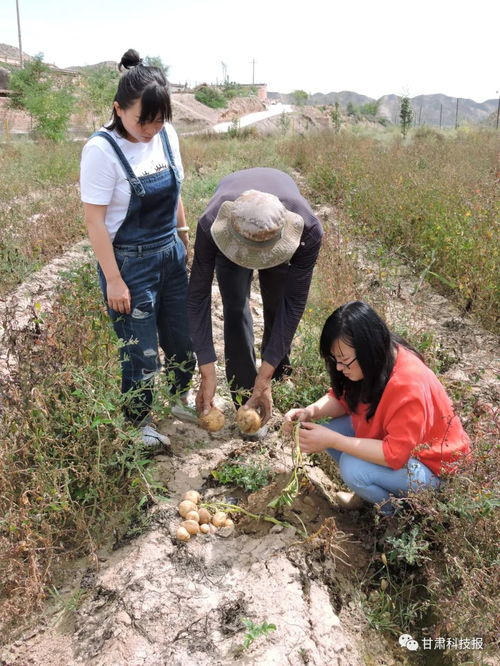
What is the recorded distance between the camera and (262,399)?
267 cm

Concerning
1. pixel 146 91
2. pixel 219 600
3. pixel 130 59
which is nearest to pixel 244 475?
pixel 219 600

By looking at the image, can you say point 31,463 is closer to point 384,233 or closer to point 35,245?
point 35,245

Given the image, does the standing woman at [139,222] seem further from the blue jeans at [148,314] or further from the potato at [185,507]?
the potato at [185,507]

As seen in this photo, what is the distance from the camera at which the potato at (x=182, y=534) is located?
7.50ft

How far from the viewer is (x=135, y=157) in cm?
230

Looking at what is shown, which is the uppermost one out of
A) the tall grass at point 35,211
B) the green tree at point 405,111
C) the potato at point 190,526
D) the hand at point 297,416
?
the green tree at point 405,111

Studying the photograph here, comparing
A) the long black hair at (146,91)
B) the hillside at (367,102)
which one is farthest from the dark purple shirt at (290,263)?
the hillside at (367,102)

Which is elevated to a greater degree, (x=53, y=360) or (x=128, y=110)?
(x=128, y=110)

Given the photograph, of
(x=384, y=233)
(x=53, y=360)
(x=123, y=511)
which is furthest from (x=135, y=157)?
(x=384, y=233)

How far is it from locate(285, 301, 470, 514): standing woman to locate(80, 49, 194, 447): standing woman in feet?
2.34

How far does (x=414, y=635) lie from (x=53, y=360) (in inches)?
72.9

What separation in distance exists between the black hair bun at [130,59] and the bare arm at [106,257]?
2.05ft

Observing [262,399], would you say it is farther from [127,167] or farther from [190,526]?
[127,167]

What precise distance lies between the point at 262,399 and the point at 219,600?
0.92 meters
